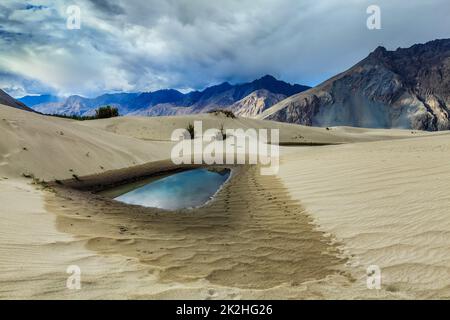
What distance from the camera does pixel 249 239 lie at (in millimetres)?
6328

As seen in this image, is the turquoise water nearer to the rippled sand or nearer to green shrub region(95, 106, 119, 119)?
the rippled sand

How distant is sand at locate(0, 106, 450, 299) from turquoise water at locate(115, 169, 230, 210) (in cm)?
86

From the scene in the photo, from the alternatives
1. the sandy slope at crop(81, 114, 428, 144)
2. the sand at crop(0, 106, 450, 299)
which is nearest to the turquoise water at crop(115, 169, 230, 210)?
the sand at crop(0, 106, 450, 299)

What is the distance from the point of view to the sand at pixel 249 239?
3955mm

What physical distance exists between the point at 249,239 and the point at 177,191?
23.5 feet

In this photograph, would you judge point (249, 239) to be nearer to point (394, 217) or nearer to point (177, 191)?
point (394, 217)

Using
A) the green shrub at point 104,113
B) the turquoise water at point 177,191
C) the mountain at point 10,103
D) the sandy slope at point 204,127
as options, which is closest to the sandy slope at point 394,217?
the turquoise water at point 177,191

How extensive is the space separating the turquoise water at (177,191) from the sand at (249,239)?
2.82 ft

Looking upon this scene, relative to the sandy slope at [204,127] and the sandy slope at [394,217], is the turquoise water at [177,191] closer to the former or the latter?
the sandy slope at [394,217]

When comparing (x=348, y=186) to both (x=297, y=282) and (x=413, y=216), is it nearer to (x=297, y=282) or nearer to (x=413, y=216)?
(x=413, y=216)

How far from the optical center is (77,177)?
47.4 ft

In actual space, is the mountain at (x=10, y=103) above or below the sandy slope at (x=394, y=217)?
above

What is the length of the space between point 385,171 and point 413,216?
4415mm

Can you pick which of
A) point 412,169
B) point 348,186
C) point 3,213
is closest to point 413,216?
point 348,186
